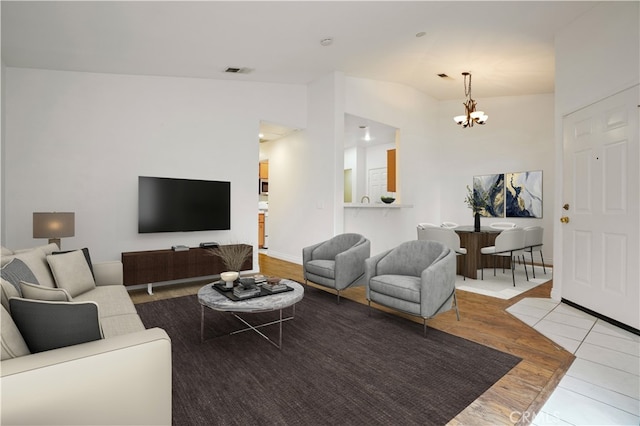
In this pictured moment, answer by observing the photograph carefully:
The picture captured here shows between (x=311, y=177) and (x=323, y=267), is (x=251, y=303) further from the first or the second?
(x=311, y=177)

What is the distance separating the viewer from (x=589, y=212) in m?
3.48

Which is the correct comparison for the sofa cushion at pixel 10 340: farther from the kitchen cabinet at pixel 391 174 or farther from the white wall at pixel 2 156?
the kitchen cabinet at pixel 391 174

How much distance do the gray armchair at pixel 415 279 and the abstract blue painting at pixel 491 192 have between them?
4.37 metres

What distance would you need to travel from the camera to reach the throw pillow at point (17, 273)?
1.82 meters

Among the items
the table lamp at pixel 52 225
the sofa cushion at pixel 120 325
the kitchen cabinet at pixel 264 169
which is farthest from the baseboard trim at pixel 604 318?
the kitchen cabinet at pixel 264 169

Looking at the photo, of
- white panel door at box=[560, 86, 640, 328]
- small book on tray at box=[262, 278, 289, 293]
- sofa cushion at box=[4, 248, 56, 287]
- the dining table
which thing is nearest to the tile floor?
white panel door at box=[560, 86, 640, 328]

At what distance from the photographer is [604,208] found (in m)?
3.29

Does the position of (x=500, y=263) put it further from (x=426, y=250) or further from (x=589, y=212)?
(x=426, y=250)

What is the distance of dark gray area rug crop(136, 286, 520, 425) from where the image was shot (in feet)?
5.82

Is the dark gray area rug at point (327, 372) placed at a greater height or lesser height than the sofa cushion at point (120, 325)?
lesser

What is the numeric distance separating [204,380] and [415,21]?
13.7ft

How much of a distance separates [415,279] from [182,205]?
10.9ft

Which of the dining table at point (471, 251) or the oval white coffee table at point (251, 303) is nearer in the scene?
the oval white coffee table at point (251, 303)

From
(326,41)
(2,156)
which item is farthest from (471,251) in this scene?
(2,156)
